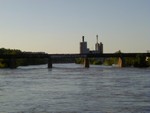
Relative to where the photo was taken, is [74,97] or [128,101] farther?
[74,97]

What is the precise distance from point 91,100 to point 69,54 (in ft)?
446

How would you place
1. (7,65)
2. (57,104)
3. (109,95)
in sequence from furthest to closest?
(7,65) < (109,95) < (57,104)

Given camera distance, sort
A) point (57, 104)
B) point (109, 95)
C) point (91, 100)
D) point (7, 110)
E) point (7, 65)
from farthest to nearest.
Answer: point (7, 65), point (109, 95), point (91, 100), point (57, 104), point (7, 110)

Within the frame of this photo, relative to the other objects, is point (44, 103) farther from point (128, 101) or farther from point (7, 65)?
point (7, 65)

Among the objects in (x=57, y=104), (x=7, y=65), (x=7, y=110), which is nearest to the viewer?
(x=7, y=110)

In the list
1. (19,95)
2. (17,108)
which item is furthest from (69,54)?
(17,108)

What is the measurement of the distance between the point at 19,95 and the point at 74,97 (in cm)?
686

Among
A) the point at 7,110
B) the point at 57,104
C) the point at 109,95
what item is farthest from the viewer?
the point at 109,95

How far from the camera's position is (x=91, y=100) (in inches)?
1869

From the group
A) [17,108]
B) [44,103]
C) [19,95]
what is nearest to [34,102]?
[44,103]

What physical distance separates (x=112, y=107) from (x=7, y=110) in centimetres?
899

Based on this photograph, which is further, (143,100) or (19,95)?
(19,95)

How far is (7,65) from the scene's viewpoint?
587 ft

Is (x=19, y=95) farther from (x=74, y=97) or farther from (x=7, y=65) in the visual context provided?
(x=7, y=65)
